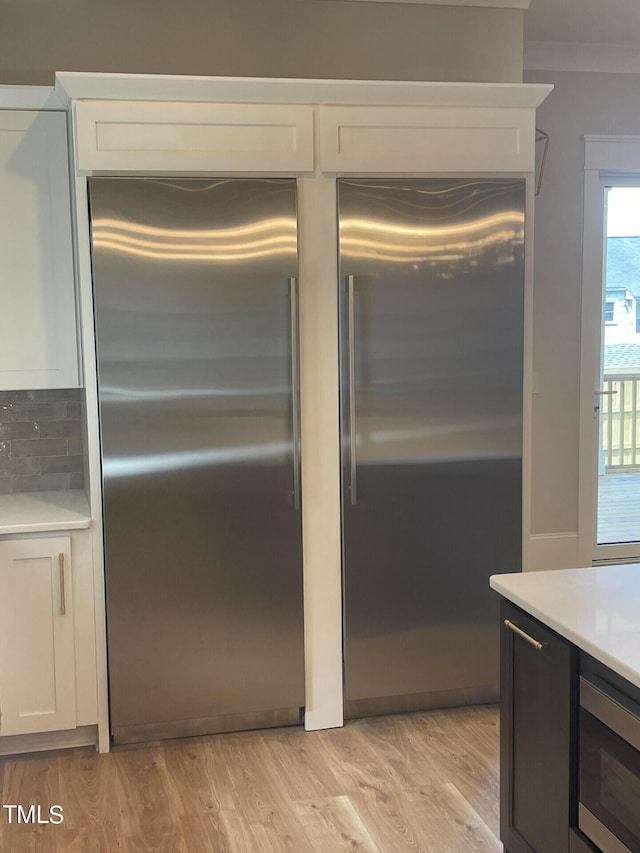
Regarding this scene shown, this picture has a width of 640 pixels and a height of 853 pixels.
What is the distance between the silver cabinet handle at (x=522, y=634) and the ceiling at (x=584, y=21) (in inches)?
110

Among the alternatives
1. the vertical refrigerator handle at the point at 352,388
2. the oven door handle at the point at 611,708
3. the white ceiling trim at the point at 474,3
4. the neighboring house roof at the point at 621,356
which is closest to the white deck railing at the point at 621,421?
the neighboring house roof at the point at 621,356

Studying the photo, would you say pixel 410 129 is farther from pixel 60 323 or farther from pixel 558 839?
pixel 558 839

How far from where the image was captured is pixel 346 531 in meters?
3.06

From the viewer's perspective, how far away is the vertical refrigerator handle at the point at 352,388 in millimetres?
2949

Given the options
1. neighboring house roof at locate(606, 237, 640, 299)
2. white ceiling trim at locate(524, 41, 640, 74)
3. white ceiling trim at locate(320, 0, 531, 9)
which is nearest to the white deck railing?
neighboring house roof at locate(606, 237, 640, 299)

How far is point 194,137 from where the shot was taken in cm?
281

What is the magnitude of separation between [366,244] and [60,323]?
1.08m

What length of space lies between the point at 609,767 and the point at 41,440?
97.4 inches

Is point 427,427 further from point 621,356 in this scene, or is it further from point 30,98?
point 621,356

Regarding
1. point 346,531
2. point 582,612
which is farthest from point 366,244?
point 582,612

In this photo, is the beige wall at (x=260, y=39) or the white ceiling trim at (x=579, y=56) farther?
the white ceiling trim at (x=579, y=56)

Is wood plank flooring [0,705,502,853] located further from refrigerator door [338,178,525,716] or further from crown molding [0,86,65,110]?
crown molding [0,86,65,110]

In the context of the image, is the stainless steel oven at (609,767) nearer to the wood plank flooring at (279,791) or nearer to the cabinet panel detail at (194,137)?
the wood plank flooring at (279,791)

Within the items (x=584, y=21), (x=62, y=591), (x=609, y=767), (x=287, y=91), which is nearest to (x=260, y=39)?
(x=287, y=91)
